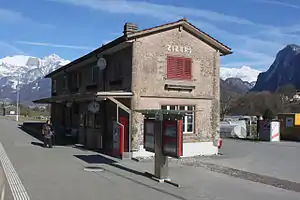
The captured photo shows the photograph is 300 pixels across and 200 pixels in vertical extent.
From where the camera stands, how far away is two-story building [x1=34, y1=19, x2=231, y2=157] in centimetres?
1834

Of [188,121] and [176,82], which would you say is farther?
[188,121]

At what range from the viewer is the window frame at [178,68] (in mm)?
19281

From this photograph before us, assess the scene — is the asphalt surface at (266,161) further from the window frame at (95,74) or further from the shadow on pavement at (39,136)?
the shadow on pavement at (39,136)

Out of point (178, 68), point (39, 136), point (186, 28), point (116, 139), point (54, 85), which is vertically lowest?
point (39, 136)

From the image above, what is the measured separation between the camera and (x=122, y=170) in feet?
47.2

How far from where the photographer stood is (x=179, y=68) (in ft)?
63.9

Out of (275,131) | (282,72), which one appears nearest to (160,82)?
(275,131)

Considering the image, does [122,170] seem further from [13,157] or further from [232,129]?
[232,129]

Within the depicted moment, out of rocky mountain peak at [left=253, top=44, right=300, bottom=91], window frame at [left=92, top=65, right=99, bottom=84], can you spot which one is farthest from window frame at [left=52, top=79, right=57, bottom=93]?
rocky mountain peak at [left=253, top=44, right=300, bottom=91]

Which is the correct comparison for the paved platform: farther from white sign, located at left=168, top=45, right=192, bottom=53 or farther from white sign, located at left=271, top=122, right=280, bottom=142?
white sign, located at left=271, top=122, right=280, bottom=142

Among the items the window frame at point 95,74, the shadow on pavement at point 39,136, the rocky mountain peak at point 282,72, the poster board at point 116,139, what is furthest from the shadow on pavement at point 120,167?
the rocky mountain peak at point 282,72

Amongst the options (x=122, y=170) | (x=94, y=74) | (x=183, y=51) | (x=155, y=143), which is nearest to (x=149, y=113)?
(x=155, y=143)

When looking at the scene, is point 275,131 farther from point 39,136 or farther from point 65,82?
point 39,136

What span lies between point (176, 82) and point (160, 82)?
2.68 ft
